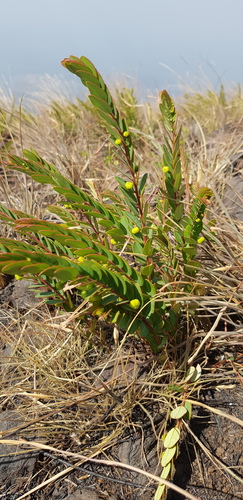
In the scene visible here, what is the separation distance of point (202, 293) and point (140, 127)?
7.65 ft

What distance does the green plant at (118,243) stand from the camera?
0.84 metres

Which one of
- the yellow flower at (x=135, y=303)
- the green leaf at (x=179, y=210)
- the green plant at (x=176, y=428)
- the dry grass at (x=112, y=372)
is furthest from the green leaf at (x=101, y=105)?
the green plant at (x=176, y=428)

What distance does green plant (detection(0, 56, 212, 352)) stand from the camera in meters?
0.84

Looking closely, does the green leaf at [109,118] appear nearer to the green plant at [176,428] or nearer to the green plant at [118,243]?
the green plant at [118,243]

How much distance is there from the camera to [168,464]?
926 millimetres

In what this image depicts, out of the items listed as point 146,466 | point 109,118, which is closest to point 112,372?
point 146,466

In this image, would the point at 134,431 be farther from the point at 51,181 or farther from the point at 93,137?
the point at 93,137

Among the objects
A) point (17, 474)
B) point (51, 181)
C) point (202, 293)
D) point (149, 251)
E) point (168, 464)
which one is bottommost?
point (17, 474)

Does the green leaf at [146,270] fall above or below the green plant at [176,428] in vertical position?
above

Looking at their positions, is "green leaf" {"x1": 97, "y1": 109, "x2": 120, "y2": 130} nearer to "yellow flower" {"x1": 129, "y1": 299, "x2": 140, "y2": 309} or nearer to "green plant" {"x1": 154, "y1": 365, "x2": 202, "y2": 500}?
"yellow flower" {"x1": 129, "y1": 299, "x2": 140, "y2": 309}

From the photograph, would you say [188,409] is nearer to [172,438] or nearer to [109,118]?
[172,438]

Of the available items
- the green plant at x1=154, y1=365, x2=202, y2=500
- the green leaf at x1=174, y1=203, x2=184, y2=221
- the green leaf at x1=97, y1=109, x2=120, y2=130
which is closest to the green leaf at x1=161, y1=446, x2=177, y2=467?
the green plant at x1=154, y1=365, x2=202, y2=500

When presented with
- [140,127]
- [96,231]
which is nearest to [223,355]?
[96,231]

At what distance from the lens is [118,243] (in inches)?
49.0
